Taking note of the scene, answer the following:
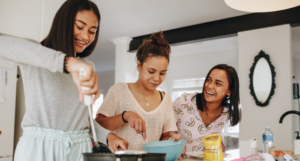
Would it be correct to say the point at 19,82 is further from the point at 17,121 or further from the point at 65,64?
the point at 65,64

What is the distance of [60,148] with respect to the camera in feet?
2.52

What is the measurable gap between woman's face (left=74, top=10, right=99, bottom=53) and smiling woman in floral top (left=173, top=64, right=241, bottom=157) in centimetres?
112

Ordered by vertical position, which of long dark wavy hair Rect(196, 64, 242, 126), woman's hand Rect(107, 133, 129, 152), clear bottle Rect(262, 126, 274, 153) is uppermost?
long dark wavy hair Rect(196, 64, 242, 126)

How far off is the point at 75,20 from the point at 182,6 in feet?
9.50

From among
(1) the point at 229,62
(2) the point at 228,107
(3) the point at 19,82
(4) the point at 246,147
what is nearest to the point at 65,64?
(4) the point at 246,147

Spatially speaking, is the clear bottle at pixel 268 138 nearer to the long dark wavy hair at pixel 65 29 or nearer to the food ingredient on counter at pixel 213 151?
the food ingredient on counter at pixel 213 151

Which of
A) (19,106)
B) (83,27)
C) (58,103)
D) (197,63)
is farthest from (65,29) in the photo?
(197,63)

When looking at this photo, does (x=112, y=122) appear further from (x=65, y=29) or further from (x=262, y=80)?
(x=262, y=80)

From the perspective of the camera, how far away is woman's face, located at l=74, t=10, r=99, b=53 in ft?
2.75

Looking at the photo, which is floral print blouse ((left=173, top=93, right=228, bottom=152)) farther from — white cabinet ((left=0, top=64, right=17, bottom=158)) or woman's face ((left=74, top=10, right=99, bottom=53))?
white cabinet ((left=0, top=64, right=17, bottom=158))

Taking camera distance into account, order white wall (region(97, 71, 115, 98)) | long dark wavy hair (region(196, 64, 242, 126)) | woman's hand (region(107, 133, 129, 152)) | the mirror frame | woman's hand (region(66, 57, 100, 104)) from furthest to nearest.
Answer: white wall (region(97, 71, 115, 98)) → the mirror frame → long dark wavy hair (region(196, 64, 242, 126)) → woman's hand (region(107, 133, 129, 152)) → woman's hand (region(66, 57, 100, 104))

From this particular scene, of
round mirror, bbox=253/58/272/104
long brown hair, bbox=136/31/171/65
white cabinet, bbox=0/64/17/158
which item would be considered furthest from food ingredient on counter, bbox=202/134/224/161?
round mirror, bbox=253/58/272/104

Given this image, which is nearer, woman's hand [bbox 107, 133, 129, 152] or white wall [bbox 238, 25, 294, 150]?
woman's hand [bbox 107, 133, 129, 152]

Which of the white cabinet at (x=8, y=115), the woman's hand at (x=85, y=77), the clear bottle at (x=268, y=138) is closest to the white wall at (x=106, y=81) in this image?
the white cabinet at (x=8, y=115)
